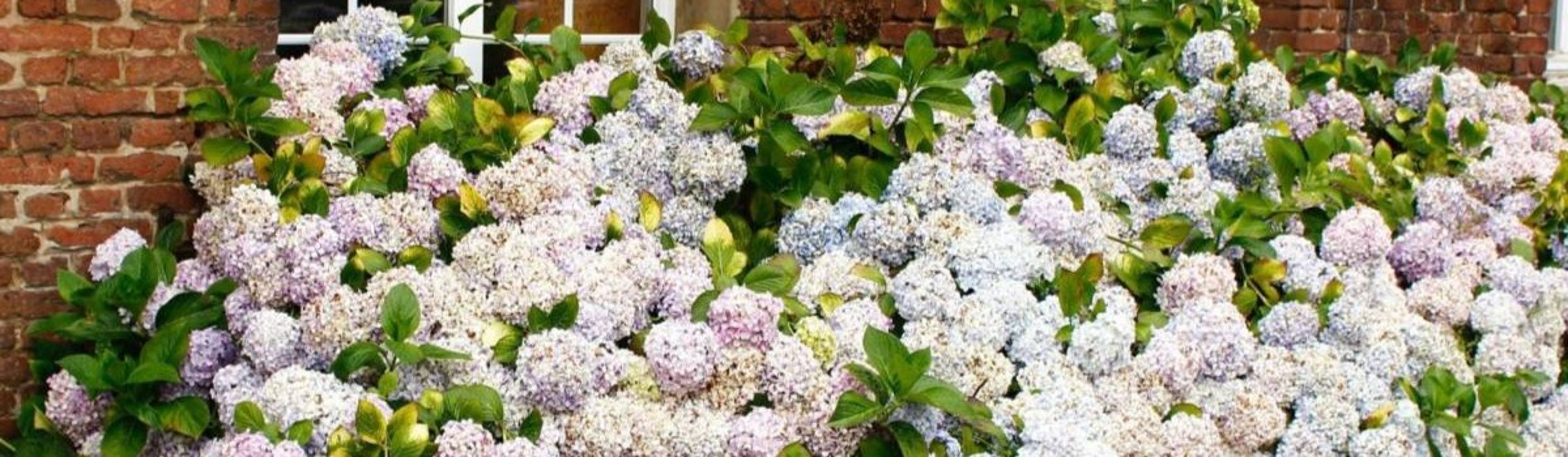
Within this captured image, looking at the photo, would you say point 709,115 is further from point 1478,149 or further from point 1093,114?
point 1478,149

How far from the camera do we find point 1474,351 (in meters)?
4.84

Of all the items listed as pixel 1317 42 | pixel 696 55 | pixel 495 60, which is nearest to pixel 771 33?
pixel 495 60

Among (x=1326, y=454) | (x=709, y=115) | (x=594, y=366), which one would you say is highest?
(x=709, y=115)

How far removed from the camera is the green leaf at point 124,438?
3.66 meters

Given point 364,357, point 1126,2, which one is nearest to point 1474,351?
point 1126,2

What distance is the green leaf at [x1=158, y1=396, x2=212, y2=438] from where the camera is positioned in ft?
12.0

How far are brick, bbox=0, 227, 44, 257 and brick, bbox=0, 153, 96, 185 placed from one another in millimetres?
106

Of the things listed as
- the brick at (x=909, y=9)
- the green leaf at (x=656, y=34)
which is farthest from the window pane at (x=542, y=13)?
the brick at (x=909, y=9)

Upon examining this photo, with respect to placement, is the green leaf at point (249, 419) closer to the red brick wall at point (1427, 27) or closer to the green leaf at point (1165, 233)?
the green leaf at point (1165, 233)

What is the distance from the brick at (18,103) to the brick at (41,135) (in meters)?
0.03

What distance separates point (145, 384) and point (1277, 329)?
248 cm

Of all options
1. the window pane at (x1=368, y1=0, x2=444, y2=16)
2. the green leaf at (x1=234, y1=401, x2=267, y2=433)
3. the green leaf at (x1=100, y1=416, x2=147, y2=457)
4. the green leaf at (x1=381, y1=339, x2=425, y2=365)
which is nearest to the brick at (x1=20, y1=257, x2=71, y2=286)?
the green leaf at (x1=100, y1=416, x2=147, y2=457)

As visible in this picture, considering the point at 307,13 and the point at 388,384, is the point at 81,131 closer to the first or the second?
the point at 307,13

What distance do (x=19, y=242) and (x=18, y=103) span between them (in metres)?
0.30
